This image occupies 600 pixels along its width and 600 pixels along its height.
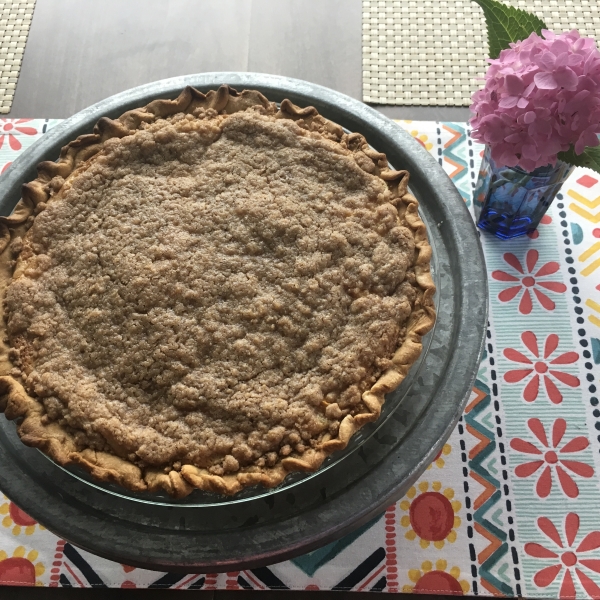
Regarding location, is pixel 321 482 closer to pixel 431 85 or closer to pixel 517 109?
pixel 517 109

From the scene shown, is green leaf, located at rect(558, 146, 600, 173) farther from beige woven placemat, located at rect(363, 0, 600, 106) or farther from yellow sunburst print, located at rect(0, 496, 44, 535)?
yellow sunburst print, located at rect(0, 496, 44, 535)

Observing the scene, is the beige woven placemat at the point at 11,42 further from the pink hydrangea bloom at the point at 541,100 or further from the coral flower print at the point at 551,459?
the coral flower print at the point at 551,459

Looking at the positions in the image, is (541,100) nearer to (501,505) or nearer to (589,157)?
(589,157)

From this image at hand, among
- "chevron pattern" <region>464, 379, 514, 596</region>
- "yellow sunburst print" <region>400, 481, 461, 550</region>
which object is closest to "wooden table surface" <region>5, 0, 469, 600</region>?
"chevron pattern" <region>464, 379, 514, 596</region>

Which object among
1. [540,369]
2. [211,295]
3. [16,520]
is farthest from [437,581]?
[16,520]

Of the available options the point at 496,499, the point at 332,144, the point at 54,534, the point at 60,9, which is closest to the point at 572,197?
the point at 332,144

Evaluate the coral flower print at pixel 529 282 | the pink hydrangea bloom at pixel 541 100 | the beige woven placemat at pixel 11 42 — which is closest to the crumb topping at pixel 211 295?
the pink hydrangea bloom at pixel 541 100
